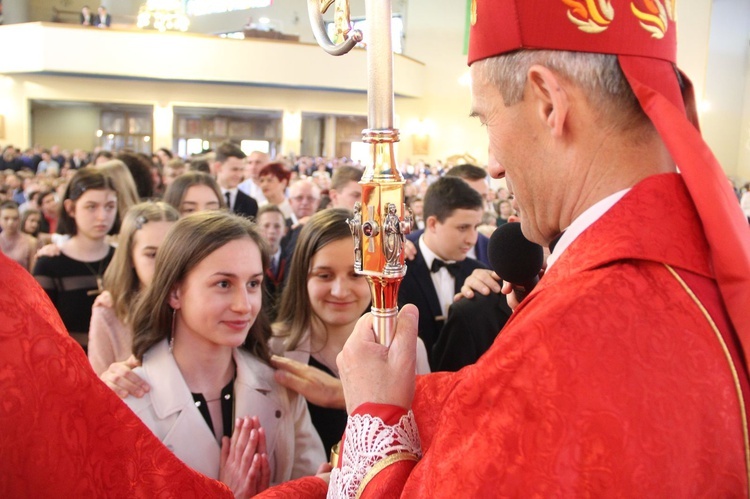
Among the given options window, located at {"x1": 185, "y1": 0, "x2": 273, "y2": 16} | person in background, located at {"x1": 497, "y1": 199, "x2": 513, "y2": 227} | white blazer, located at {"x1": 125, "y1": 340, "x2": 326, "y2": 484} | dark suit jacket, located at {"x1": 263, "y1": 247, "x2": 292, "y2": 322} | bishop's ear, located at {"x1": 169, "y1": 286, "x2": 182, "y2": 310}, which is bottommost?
white blazer, located at {"x1": 125, "y1": 340, "x2": 326, "y2": 484}

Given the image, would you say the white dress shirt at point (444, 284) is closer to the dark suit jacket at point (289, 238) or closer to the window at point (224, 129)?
the dark suit jacket at point (289, 238)

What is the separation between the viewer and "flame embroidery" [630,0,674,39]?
117 centimetres

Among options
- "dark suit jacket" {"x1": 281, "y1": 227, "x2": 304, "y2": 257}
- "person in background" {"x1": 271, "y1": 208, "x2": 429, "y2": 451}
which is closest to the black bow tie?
"dark suit jacket" {"x1": 281, "y1": 227, "x2": 304, "y2": 257}

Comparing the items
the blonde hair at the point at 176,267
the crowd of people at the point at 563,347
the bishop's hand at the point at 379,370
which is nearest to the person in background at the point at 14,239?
the blonde hair at the point at 176,267

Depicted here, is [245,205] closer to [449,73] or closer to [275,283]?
[275,283]

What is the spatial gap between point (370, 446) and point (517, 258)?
789 millimetres

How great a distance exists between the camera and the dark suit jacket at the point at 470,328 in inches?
119

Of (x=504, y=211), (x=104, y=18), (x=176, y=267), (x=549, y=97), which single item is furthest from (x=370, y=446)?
(x=104, y=18)

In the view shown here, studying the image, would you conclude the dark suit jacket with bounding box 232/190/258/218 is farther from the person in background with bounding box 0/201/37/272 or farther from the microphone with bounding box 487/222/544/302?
the microphone with bounding box 487/222/544/302

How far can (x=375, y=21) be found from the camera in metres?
1.28

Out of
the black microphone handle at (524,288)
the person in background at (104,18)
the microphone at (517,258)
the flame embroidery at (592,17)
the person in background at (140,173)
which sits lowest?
the black microphone handle at (524,288)

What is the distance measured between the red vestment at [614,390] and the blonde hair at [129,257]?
2.28 meters

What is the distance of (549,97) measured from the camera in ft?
3.80

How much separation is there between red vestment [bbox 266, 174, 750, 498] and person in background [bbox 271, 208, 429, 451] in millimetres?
1659
